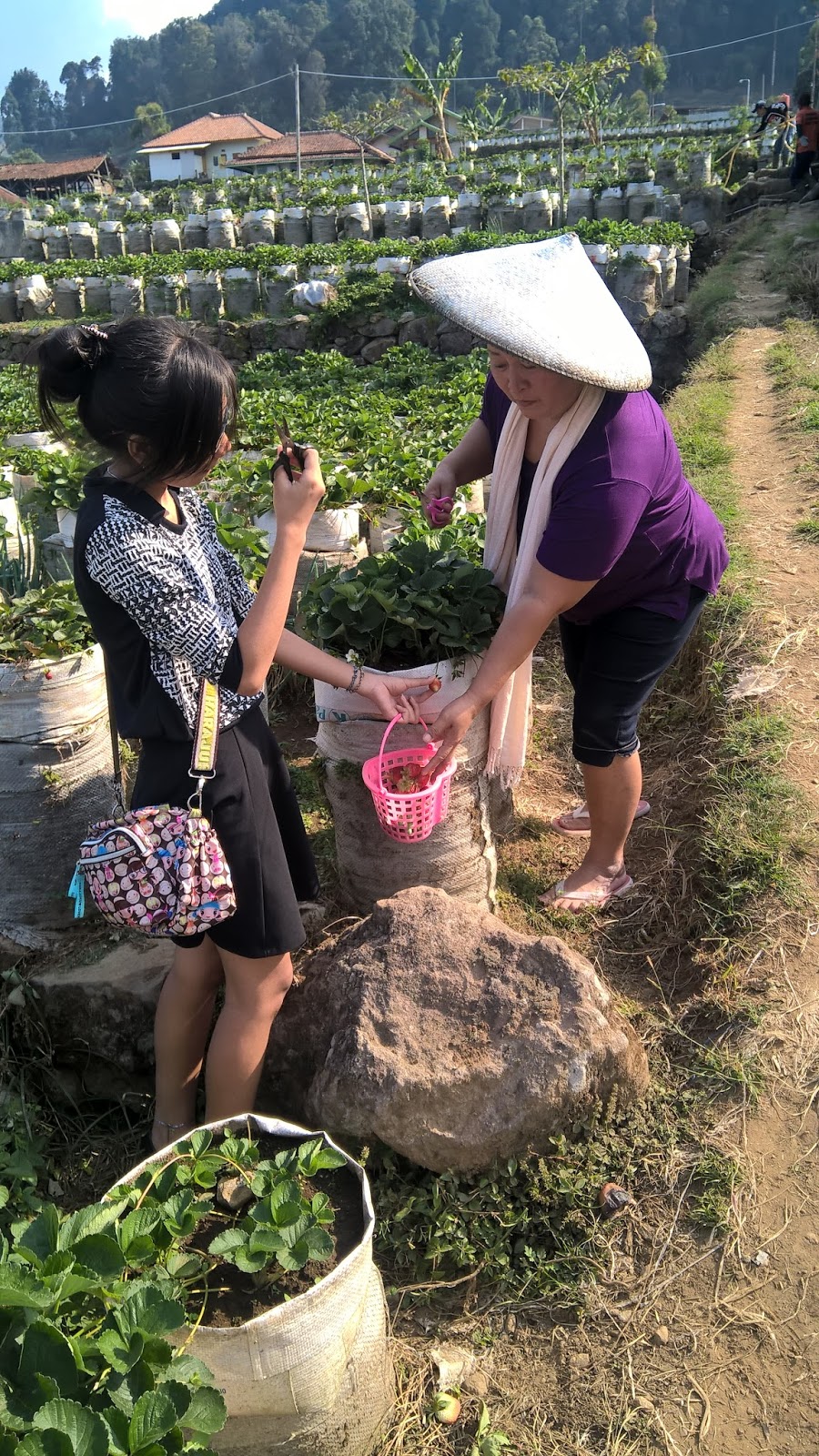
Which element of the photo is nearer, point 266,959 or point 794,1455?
point 794,1455

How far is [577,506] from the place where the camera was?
7.41 feet

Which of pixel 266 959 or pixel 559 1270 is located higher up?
pixel 266 959

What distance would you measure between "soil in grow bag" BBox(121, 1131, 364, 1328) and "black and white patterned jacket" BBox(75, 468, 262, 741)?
78 cm

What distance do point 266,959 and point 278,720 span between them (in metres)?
2.21

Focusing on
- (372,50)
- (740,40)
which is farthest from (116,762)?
(372,50)

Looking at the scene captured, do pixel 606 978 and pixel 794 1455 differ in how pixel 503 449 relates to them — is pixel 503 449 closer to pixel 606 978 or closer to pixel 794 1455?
pixel 606 978

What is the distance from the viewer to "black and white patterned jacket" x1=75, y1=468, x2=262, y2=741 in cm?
175

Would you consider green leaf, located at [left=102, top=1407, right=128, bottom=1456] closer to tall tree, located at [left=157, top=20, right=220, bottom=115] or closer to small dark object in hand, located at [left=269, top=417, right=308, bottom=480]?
small dark object in hand, located at [left=269, top=417, right=308, bottom=480]

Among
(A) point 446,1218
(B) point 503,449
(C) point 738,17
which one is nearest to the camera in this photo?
(A) point 446,1218

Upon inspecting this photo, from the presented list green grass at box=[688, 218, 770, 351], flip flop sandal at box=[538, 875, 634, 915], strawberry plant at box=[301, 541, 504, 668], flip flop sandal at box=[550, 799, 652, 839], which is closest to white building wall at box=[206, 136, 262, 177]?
green grass at box=[688, 218, 770, 351]

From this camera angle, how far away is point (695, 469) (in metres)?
6.22

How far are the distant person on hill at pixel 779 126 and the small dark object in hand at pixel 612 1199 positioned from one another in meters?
22.9

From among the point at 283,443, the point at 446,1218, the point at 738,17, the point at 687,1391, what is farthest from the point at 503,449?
the point at 738,17

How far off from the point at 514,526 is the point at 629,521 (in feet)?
1.64
